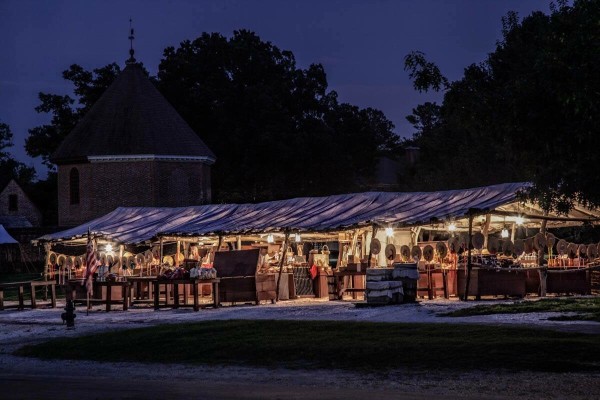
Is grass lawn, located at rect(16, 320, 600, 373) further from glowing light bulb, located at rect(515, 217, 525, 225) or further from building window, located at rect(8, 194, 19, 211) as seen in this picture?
building window, located at rect(8, 194, 19, 211)

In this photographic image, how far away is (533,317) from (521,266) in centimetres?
773

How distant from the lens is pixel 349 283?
3400 centimetres

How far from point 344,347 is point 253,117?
183 ft

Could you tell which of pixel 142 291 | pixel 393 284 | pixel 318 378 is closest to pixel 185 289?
pixel 142 291

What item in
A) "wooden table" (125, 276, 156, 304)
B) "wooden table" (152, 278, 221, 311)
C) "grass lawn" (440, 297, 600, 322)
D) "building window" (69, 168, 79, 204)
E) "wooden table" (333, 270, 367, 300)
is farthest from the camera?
"building window" (69, 168, 79, 204)

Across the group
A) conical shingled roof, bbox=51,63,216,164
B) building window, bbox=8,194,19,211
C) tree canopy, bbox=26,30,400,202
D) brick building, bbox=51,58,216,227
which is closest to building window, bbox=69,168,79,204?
brick building, bbox=51,58,216,227

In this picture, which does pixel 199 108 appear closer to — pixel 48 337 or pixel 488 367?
pixel 48 337

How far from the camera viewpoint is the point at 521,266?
2998 cm

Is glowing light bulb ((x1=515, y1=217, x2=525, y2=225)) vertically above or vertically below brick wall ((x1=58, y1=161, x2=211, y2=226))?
below

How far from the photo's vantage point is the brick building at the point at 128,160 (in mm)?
60719

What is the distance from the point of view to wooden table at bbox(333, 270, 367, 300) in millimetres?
30906

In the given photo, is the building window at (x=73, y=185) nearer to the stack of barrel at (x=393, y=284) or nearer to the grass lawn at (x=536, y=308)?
the stack of barrel at (x=393, y=284)

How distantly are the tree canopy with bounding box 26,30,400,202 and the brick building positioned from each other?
352 inches

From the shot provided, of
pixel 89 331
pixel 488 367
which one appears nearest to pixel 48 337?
pixel 89 331
